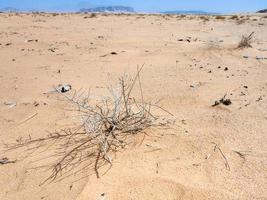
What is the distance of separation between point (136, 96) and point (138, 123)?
2.78 feet

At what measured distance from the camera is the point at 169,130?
259cm

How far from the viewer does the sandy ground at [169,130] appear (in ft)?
6.48

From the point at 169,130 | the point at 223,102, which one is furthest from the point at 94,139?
the point at 223,102

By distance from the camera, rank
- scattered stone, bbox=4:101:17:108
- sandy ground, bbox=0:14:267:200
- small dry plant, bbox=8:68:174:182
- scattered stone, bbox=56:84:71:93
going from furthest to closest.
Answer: scattered stone, bbox=56:84:71:93 < scattered stone, bbox=4:101:17:108 < small dry plant, bbox=8:68:174:182 < sandy ground, bbox=0:14:267:200

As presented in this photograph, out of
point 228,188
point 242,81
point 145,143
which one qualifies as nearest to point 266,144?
point 228,188

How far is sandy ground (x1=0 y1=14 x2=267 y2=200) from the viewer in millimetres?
1977

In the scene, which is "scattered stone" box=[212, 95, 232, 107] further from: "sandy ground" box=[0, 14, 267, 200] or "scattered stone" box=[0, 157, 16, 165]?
"scattered stone" box=[0, 157, 16, 165]

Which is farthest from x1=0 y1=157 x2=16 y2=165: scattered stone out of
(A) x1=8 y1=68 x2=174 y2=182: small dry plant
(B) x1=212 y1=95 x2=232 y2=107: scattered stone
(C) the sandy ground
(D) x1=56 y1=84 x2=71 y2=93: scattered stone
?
(B) x1=212 y1=95 x2=232 y2=107: scattered stone

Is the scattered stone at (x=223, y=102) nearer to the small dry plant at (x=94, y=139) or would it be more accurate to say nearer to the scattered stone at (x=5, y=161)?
the small dry plant at (x=94, y=139)

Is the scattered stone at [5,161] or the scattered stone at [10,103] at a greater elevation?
the scattered stone at [5,161]

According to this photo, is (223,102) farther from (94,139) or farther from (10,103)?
(10,103)

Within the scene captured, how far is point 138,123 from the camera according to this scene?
2.56 meters

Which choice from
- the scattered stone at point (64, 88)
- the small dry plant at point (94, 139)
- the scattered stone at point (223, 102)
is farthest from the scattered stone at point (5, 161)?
the scattered stone at point (223, 102)

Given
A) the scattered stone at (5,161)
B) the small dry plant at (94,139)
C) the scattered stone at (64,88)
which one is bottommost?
the scattered stone at (64,88)
